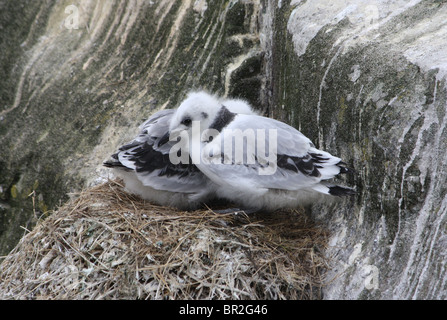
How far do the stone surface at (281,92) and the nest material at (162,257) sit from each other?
0.29m

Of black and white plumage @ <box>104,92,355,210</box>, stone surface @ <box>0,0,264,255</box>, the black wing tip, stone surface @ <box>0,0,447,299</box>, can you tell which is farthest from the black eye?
stone surface @ <box>0,0,264,255</box>

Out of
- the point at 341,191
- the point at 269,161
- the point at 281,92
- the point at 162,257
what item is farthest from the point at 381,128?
the point at 162,257

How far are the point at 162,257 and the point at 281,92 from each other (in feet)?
6.54

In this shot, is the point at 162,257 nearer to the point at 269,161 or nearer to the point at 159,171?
the point at 159,171

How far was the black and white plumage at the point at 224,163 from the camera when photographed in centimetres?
320

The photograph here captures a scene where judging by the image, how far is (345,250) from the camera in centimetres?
311

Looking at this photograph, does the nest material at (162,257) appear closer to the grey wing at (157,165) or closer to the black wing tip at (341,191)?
the grey wing at (157,165)

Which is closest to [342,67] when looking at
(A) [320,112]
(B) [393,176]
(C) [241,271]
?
(A) [320,112]

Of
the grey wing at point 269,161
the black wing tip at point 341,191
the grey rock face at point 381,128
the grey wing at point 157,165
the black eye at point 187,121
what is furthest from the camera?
the grey wing at point 157,165

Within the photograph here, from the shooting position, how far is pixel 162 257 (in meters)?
3.09

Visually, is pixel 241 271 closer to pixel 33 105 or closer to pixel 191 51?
pixel 191 51

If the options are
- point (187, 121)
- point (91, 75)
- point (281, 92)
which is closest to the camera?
point (187, 121)

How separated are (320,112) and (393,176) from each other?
35.9 inches

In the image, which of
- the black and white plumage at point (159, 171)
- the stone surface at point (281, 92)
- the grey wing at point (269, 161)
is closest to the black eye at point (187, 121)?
the black and white plumage at point (159, 171)
